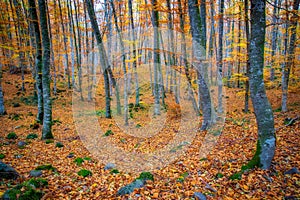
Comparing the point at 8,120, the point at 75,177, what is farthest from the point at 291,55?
the point at 8,120

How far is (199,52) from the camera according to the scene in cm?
813

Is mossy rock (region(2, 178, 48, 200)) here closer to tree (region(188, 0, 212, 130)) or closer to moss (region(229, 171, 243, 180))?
moss (region(229, 171, 243, 180))

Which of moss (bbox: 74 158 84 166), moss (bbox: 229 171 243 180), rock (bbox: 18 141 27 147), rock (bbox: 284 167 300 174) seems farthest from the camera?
rock (bbox: 18 141 27 147)

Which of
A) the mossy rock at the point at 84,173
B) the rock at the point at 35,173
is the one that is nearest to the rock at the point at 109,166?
the mossy rock at the point at 84,173

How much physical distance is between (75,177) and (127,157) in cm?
224

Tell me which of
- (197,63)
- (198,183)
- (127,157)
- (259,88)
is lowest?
(127,157)

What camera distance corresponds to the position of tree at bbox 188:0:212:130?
7.84 m

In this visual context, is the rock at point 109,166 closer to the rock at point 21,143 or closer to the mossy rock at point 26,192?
the mossy rock at point 26,192

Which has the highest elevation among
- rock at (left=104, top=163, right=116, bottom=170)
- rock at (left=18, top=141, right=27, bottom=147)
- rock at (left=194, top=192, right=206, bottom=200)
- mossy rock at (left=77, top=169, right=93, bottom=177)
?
rock at (left=18, top=141, right=27, bottom=147)

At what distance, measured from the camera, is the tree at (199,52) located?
Answer: 784cm

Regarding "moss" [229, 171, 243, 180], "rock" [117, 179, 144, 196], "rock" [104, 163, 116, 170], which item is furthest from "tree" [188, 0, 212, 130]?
"rock" [117, 179, 144, 196]

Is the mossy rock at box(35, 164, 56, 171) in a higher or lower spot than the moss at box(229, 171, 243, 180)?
lower

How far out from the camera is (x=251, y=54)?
4461mm

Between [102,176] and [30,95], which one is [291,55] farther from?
[30,95]
